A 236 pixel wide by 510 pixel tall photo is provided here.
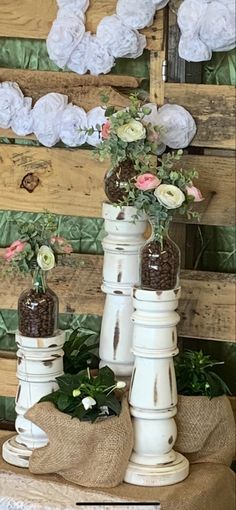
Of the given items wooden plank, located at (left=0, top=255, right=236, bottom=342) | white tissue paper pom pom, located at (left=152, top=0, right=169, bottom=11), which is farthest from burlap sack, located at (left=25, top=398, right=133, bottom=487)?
white tissue paper pom pom, located at (left=152, top=0, right=169, bottom=11)

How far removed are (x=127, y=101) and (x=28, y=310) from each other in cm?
53

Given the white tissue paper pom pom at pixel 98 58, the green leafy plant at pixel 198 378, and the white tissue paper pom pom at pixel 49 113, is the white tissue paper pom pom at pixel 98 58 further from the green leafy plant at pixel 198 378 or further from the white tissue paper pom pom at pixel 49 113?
the green leafy plant at pixel 198 378

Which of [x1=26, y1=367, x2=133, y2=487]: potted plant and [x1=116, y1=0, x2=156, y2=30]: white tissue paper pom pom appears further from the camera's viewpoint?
[x1=116, y1=0, x2=156, y2=30]: white tissue paper pom pom

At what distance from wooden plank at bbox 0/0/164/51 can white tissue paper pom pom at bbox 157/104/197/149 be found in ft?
0.49

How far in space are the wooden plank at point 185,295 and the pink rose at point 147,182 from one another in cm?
37

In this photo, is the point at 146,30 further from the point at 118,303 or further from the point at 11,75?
the point at 118,303

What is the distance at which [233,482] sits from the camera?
222cm

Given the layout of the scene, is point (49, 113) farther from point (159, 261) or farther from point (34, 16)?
point (159, 261)

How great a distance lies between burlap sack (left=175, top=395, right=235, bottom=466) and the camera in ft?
7.14

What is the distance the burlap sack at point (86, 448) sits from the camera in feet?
6.66

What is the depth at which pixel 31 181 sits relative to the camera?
2.44 m

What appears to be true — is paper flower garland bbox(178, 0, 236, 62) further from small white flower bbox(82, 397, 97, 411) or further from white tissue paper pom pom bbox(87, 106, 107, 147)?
small white flower bbox(82, 397, 97, 411)

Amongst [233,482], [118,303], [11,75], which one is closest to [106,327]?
[118,303]

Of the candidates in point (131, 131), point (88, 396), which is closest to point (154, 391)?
point (88, 396)
